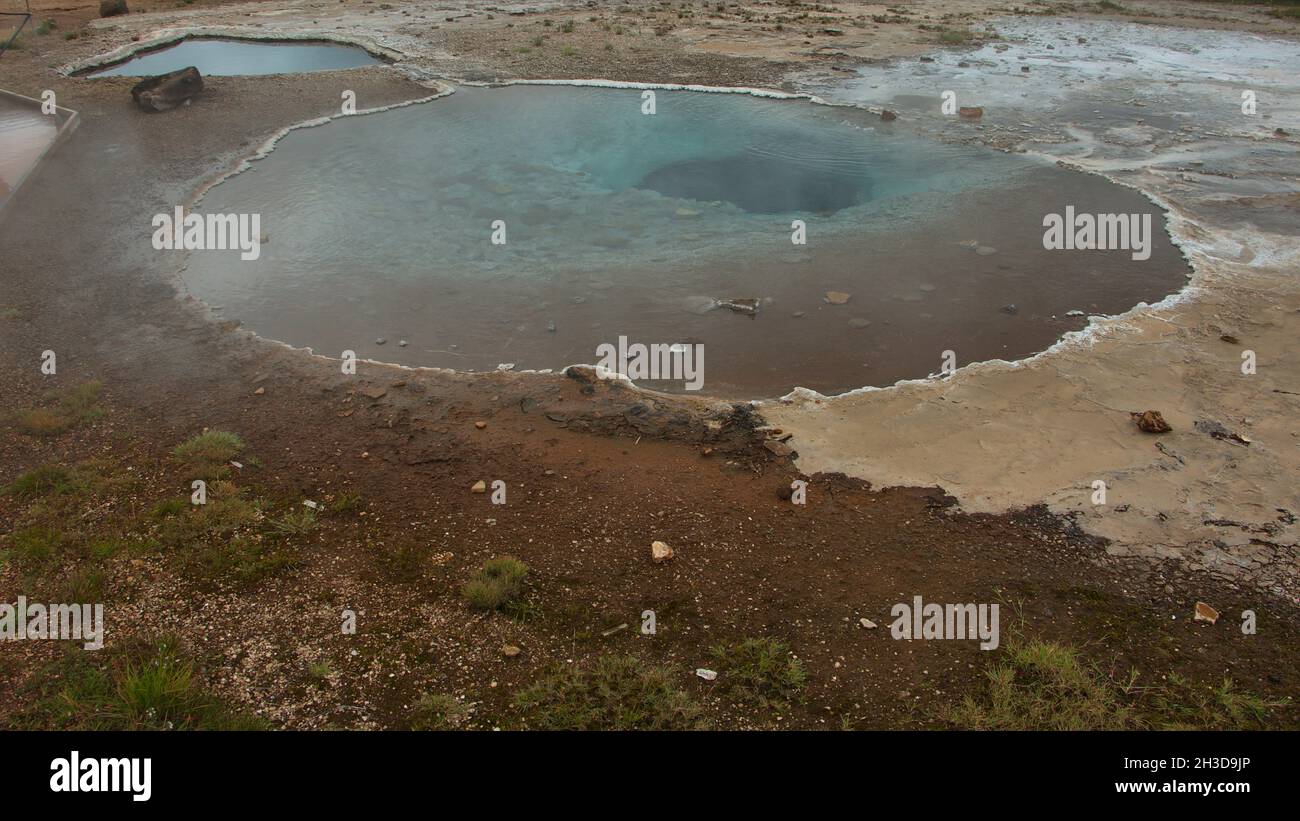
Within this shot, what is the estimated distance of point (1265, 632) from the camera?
14.8 feet

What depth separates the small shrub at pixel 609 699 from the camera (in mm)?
3994

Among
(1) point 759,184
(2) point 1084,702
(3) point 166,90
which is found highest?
(3) point 166,90

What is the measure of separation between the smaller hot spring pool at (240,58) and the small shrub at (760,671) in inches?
576

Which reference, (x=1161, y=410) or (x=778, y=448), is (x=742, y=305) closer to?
(x=778, y=448)

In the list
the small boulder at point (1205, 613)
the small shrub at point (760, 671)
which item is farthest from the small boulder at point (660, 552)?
the small boulder at point (1205, 613)

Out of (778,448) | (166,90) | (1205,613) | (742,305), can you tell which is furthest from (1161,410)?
(166,90)

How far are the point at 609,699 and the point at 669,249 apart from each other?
228 inches

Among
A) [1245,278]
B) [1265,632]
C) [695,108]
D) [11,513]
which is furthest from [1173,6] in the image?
[11,513]

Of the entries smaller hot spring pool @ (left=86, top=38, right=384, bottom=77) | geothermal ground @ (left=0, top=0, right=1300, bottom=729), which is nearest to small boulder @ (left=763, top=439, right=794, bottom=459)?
geothermal ground @ (left=0, top=0, right=1300, bottom=729)

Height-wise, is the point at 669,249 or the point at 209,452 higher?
the point at 669,249

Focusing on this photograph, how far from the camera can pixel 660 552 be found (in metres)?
5.04

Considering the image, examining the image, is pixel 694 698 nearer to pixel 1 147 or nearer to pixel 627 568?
pixel 627 568

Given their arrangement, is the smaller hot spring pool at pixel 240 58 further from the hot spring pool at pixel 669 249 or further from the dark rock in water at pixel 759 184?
the dark rock in water at pixel 759 184

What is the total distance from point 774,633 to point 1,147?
13.0 metres
